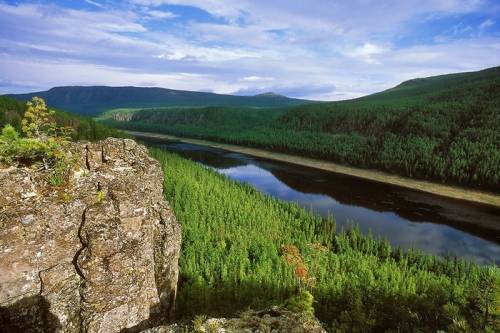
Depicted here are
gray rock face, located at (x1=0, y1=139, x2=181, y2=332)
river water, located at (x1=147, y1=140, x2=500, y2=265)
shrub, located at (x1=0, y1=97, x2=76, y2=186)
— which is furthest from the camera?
river water, located at (x1=147, y1=140, x2=500, y2=265)

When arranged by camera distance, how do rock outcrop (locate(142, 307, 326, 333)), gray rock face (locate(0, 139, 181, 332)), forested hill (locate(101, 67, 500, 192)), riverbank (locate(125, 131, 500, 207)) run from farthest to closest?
forested hill (locate(101, 67, 500, 192))
riverbank (locate(125, 131, 500, 207))
gray rock face (locate(0, 139, 181, 332))
rock outcrop (locate(142, 307, 326, 333))

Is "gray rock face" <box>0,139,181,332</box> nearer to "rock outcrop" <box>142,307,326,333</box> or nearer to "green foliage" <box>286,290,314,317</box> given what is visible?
"rock outcrop" <box>142,307,326,333</box>

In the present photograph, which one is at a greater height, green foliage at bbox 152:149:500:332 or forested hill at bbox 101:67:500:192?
forested hill at bbox 101:67:500:192

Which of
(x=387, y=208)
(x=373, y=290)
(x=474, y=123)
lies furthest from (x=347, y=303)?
(x=474, y=123)

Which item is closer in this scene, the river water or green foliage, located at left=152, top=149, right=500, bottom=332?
green foliage, located at left=152, top=149, right=500, bottom=332

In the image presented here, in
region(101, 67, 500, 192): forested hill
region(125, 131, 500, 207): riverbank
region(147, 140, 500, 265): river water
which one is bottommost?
region(147, 140, 500, 265): river water

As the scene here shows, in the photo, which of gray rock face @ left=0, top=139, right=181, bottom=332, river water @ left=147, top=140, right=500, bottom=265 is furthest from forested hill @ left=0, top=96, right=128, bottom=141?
gray rock face @ left=0, top=139, right=181, bottom=332

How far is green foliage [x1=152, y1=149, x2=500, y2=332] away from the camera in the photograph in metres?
17.5

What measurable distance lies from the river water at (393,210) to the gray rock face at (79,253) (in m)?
30.3

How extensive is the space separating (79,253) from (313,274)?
60.0 ft

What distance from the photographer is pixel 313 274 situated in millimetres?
26047

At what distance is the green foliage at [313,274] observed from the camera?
57.5 ft

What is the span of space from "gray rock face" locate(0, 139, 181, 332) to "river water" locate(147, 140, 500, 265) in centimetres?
3030

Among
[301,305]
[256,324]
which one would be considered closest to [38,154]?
[256,324]
